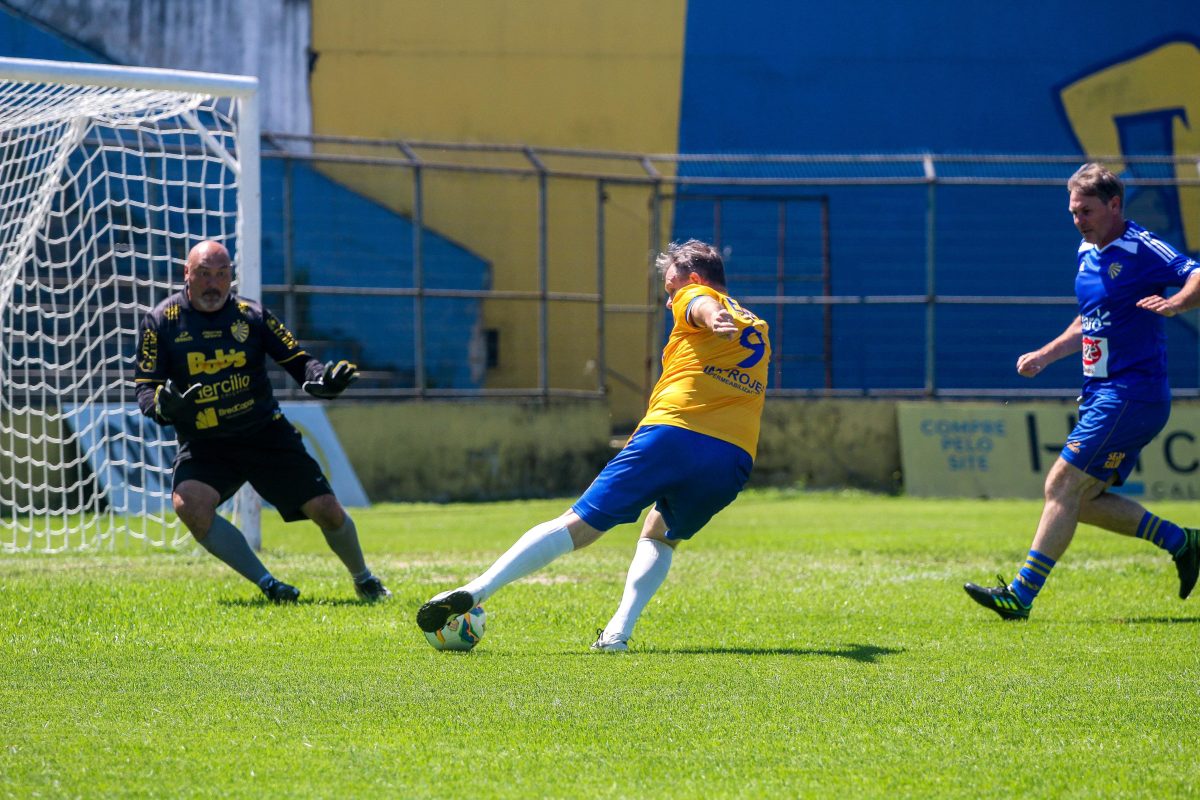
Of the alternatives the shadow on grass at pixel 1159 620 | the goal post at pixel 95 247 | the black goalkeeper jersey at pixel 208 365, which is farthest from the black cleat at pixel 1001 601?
the goal post at pixel 95 247

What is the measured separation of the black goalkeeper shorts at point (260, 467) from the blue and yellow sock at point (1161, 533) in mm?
4433

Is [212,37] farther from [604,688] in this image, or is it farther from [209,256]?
[604,688]

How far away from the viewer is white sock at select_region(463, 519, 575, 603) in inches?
242

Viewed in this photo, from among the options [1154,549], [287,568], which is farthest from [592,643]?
[1154,549]

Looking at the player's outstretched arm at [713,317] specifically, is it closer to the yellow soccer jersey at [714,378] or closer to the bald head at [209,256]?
the yellow soccer jersey at [714,378]

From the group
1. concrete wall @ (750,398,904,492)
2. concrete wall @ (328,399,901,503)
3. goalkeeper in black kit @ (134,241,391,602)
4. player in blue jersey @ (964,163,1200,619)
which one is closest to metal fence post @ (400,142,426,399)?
concrete wall @ (328,399,901,503)

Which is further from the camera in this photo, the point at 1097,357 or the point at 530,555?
the point at 1097,357

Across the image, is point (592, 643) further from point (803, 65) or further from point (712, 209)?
point (803, 65)

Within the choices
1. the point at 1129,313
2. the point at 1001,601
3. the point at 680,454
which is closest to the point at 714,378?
the point at 680,454

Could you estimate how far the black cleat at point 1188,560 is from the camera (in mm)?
7672

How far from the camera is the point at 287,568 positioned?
9.81 metres

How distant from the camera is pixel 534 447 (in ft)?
59.3

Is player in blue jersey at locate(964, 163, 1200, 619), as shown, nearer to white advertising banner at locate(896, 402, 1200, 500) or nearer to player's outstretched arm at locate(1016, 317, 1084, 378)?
player's outstretched arm at locate(1016, 317, 1084, 378)

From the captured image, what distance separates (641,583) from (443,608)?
939 millimetres
